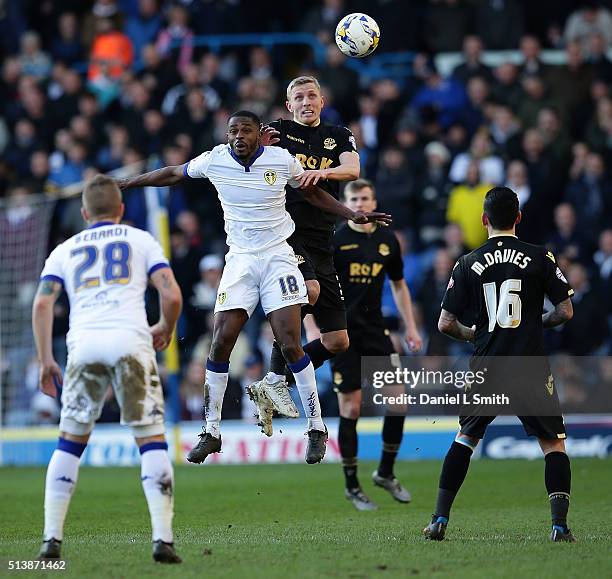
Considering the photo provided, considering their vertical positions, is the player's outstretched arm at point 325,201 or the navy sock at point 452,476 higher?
the player's outstretched arm at point 325,201

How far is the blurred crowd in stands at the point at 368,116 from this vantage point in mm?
18297

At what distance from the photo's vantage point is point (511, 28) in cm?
2142

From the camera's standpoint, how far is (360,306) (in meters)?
12.6

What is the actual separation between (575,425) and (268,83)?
7.64 m

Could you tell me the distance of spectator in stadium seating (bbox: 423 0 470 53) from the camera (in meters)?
21.5

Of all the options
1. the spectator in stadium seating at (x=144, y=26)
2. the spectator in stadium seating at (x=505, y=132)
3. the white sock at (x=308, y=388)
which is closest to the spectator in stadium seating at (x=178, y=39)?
the spectator in stadium seating at (x=144, y=26)

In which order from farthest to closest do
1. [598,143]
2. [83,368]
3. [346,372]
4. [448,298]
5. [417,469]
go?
[598,143]
[417,469]
[346,372]
[448,298]
[83,368]

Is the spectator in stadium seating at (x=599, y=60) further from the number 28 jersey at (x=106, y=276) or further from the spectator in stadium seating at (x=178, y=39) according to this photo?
the number 28 jersey at (x=106, y=276)

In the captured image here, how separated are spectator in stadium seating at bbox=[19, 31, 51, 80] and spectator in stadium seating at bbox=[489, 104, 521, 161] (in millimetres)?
8798

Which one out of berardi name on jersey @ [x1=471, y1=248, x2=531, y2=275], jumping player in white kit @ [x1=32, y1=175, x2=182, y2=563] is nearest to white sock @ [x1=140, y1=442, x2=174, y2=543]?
jumping player in white kit @ [x1=32, y1=175, x2=182, y2=563]

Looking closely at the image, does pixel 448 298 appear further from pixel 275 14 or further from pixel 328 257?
pixel 275 14

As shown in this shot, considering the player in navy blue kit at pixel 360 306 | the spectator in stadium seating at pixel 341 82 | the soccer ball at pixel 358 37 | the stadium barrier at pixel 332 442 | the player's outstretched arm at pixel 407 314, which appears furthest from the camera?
the spectator in stadium seating at pixel 341 82

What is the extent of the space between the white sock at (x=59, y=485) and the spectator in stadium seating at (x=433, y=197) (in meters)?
11.2

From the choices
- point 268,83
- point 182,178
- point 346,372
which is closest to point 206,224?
point 268,83
